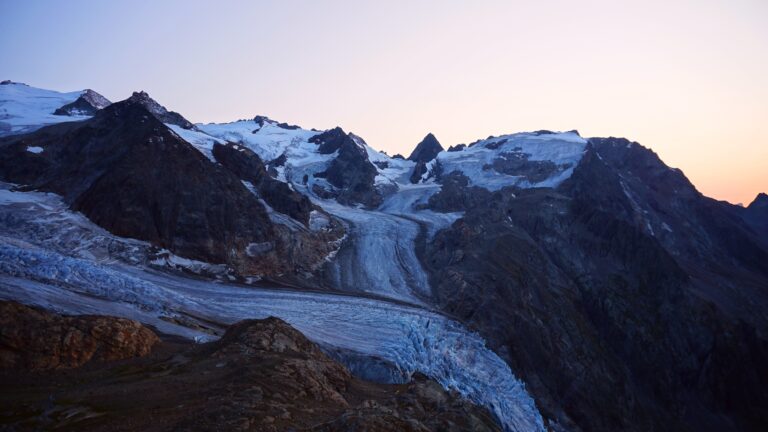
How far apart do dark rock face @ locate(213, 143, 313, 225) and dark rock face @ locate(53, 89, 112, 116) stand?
109 ft

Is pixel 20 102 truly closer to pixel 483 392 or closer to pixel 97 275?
pixel 97 275

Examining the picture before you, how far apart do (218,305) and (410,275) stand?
863 inches

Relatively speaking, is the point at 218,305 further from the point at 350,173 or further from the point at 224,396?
the point at 350,173

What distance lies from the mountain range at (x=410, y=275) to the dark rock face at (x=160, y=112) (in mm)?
816

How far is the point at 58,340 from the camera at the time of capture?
17938 millimetres

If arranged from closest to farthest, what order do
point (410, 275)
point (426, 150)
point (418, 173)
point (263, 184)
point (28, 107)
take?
point (410, 275) → point (263, 184) → point (28, 107) → point (418, 173) → point (426, 150)

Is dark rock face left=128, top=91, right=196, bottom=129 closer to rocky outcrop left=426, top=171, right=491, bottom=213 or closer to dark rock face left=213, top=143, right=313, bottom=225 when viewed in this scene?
dark rock face left=213, top=143, right=313, bottom=225

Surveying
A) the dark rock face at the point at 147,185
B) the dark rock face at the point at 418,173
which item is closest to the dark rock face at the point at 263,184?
the dark rock face at the point at 147,185

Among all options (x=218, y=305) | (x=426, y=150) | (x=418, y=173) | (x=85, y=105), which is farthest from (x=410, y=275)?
(x=426, y=150)

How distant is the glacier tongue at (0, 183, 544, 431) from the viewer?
28391 millimetres

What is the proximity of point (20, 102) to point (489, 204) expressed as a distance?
233 feet

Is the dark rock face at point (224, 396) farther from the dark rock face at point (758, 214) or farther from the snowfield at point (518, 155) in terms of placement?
the dark rock face at point (758, 214)

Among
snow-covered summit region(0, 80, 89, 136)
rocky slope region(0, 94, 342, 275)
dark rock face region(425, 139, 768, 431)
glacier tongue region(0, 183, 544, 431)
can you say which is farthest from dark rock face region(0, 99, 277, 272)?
dark rock face region(425, 139, 768, 431)

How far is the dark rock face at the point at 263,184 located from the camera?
5903 centimetres
